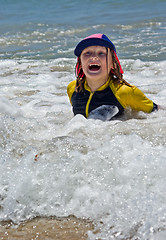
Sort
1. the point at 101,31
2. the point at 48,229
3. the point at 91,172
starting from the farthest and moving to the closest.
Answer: the point at 101,31
the point at 91,172
the point at 48,229

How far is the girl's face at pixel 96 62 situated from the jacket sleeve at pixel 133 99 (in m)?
0.24

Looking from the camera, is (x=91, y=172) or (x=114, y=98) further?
(x=114, y=98)

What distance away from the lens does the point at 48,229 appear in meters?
1.98

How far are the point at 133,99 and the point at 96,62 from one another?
496 mm

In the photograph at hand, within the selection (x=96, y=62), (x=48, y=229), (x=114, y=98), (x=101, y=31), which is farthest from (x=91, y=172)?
(x=101, y=31)

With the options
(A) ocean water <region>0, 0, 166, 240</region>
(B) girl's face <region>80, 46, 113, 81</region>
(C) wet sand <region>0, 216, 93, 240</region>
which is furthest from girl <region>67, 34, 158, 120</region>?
(C) wet sand <region>0, 216, 93, 240</region>

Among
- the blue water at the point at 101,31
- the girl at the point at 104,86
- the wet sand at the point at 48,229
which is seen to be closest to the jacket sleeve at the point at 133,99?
the girl at the point at 104,86

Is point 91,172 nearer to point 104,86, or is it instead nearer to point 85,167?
point 85,167

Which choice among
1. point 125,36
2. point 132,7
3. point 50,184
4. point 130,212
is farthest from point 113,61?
point 132,7

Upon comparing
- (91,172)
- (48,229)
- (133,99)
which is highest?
(133,99)

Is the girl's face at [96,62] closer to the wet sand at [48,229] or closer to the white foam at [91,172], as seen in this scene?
the white foam at [91,172]

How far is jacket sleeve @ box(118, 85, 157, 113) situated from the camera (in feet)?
10.4

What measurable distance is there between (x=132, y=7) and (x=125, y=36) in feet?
29.8

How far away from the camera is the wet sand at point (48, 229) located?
192 cm
